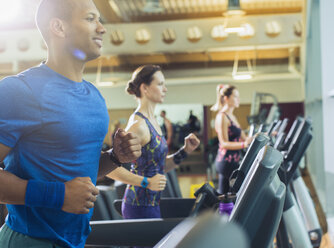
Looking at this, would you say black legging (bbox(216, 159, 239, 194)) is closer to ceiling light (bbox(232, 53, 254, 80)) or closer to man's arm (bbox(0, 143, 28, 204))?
man's arm (bbox(0, 143, 28, 204))

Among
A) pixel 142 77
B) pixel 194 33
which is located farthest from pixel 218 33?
pixel 142 77

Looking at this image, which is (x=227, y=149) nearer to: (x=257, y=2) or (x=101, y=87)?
(x=257, y=2)

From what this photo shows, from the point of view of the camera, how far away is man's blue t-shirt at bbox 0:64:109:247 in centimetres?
91

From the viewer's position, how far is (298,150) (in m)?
2.32

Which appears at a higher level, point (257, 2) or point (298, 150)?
point (257, 2)

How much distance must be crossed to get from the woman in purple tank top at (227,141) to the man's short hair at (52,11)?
287 cm

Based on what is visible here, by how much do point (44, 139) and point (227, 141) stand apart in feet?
10.1

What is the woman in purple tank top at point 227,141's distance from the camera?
3850mm

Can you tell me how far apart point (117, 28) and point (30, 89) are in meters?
9.15

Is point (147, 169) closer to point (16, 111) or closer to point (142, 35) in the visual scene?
point (16, 111)

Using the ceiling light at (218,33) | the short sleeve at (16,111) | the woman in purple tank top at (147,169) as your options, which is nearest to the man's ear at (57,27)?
the short sleeve at (16,111)

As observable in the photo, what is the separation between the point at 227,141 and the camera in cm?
392

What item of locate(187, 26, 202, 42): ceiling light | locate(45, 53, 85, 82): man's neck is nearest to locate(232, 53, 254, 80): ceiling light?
locate(187, 26, 202, 42): ceiling light

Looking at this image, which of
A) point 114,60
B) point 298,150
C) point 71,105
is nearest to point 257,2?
point 114,60
